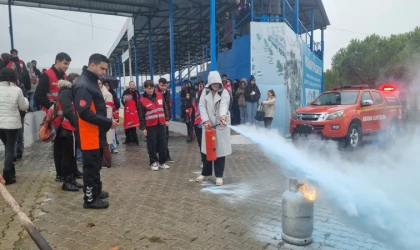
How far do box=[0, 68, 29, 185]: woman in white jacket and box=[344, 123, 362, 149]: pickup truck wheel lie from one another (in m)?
8.15

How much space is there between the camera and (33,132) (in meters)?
10.5

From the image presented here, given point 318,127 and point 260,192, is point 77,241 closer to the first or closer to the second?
point 260,192

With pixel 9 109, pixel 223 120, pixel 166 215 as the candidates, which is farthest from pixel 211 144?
pixel 9 109

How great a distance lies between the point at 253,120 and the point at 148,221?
7.86 metres

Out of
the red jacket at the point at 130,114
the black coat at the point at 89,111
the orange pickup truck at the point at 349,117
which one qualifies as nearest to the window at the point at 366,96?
the orange pickup truck at the point at 349,117

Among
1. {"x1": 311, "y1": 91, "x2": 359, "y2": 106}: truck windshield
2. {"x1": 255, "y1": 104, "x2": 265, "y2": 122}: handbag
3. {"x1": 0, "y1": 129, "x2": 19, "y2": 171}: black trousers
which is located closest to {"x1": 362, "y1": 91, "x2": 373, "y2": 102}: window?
{"x1": 311, "y1": 91, "x2": 359, "y2": 106}: truck windshield

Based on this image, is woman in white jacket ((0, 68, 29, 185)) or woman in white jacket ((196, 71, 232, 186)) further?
woman in white jacket ((196, 71, 232, 186))

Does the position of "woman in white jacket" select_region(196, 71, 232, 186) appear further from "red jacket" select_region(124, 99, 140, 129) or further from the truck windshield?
the truck windshield

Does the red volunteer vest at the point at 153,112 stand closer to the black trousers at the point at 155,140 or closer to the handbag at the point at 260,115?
the black trousers at the point at 155,140

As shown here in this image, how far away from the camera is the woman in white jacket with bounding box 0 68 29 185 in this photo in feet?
17.2

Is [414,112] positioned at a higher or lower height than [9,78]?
lower

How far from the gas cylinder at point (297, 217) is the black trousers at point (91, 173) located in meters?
2.50

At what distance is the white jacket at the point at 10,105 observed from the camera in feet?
17.2

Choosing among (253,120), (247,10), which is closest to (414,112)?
(253,120)
